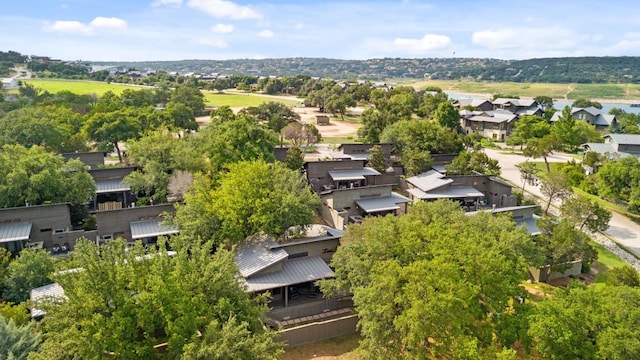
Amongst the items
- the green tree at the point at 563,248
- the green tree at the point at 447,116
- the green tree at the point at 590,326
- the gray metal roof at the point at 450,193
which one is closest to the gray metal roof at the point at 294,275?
the green tree at the point at 590,326

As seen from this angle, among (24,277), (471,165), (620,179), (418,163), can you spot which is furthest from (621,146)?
(24,277)

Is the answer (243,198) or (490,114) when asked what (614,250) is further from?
(490,114)

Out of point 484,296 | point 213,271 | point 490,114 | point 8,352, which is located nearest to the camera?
point 8,352

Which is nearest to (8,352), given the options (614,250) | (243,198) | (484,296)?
(243,198)

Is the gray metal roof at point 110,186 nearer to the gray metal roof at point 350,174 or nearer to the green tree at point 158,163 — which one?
the green tree at point 158,163

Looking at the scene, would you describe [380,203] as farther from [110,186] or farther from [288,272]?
[110,186]

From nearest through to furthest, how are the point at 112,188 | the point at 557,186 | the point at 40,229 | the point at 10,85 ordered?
the point at 40,229
the point at 112,188
the point at 557,186
the point at 10,85
